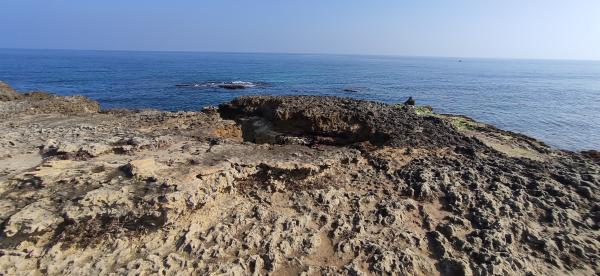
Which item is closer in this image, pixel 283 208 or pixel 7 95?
pixel 283 208

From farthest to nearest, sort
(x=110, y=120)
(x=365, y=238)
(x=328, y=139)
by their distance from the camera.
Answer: (x=110, y=120) → (x=328, y=139) → (x=365, y=238)

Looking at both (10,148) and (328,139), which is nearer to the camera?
(10,148)

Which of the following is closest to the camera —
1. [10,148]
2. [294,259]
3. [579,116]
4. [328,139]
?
Answer: [294,259]

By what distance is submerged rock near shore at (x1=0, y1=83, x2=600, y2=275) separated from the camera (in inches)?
311

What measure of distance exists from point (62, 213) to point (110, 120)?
928cm

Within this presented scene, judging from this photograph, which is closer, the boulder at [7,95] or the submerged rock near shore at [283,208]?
the submerged rock near shore at [283,208]

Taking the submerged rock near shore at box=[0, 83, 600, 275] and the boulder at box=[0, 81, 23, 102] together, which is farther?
the boulder at box=[0, 81, 23, 102]

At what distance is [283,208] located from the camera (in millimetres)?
9656

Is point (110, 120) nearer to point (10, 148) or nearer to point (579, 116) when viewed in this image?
point (10, 148)

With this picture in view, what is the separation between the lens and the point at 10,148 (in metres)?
11.6

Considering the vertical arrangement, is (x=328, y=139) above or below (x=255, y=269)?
above

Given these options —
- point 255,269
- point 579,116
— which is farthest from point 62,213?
point 579,116

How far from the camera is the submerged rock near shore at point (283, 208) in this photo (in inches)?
311

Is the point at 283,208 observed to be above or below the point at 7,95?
below
